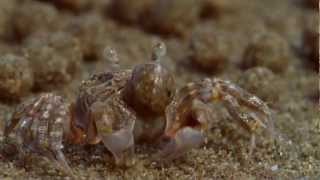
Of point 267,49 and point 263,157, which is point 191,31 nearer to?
point 267,49

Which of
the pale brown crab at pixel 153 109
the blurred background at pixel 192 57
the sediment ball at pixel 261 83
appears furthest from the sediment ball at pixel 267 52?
the pale brown crab at pixel 153 109

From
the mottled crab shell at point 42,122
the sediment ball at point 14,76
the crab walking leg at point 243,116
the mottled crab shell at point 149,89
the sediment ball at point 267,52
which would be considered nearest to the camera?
the mottled crab shell at point 42,122

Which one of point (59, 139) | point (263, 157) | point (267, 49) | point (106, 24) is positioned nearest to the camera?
point (59, 139)

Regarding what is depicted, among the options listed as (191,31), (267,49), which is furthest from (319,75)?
(191,31)

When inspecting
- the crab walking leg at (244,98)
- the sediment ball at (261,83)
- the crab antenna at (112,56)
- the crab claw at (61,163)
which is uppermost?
the crab antenna at (112,56)

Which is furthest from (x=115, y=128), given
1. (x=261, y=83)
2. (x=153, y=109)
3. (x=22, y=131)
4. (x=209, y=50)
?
(x=209, y=50)

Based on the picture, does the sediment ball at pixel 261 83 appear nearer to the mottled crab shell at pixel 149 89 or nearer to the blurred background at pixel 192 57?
the blurred background at pixel 192 57

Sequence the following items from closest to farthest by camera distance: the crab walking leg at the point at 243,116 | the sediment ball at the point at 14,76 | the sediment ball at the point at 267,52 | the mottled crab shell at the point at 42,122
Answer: the mottled crab shell at the point at 42,122, the crab walking leg at the point at 243,116, the sediment ball at the point at 14,76, the sediment ball at the point at 267,52

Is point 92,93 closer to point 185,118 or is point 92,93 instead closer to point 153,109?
point 153,109
